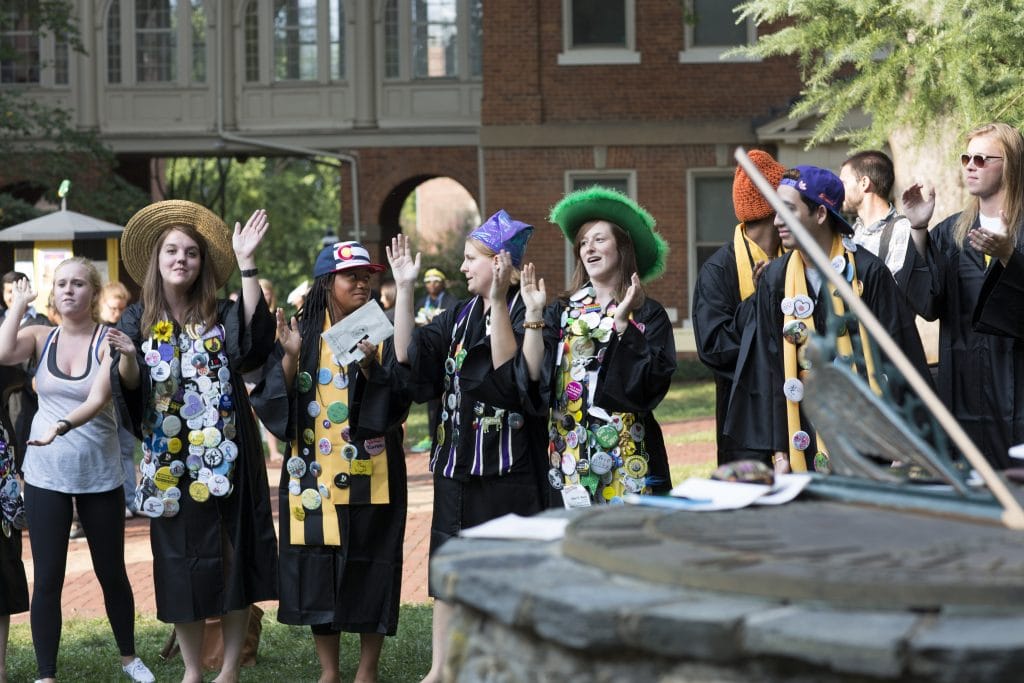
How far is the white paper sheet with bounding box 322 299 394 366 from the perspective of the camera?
5.84m

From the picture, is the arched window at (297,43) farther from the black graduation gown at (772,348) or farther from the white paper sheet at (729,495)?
the white paper sheet at (729,495)

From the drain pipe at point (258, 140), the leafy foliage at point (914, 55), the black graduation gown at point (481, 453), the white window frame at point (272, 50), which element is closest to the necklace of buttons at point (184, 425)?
the black graduation gown at point (481, 453)

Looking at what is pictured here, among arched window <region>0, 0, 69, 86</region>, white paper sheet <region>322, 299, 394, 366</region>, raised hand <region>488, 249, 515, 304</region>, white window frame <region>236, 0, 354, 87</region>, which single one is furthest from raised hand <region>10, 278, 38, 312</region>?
arched window <region>0, 0, 69, 86</region>

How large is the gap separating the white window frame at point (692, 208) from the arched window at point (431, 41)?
5.51 m

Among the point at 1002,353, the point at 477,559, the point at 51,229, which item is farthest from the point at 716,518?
the point at 51,229

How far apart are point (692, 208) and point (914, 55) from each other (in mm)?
15613

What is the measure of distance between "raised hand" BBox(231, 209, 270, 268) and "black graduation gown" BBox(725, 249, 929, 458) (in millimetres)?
2060

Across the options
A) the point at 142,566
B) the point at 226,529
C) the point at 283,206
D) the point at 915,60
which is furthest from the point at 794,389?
the point at 283,206

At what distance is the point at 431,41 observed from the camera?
27375 mm

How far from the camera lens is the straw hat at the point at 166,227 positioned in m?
6.24

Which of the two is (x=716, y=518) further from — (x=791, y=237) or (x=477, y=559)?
(x=791, y=237)

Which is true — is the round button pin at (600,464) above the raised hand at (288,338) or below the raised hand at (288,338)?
below

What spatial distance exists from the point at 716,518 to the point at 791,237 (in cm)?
176

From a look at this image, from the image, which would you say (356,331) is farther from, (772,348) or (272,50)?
(272,50)
